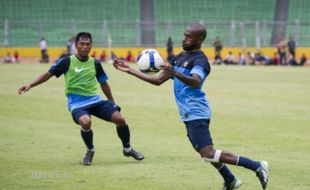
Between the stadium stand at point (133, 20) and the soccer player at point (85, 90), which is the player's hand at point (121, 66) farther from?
the stadium stand at point (133, 20)

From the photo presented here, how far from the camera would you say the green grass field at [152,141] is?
35.2ft

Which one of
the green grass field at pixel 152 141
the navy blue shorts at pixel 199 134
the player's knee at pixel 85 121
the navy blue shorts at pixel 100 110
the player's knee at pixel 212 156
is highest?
the navy blue shorts at pixel 199 134

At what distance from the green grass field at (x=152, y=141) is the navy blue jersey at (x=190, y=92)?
3.40 feet

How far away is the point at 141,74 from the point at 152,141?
5578 millimetres

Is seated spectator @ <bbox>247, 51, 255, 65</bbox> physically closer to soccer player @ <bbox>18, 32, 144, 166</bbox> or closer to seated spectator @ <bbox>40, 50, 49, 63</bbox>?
seated spectator @ <bbox>40, 50, 49, 63</bbox>

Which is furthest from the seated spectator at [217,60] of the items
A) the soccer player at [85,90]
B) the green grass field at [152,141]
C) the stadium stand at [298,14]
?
the soccer player at [85,90]

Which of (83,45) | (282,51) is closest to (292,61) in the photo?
(282,51)

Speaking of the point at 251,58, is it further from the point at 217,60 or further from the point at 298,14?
the point at 298,14

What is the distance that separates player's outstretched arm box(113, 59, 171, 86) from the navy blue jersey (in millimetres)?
266

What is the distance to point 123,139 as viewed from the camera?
12.4 meters

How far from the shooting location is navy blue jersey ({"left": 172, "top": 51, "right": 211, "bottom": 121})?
9578 millimetres

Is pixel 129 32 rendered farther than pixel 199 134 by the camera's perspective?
Yes

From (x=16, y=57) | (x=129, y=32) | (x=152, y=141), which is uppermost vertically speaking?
(x=152, y=141)

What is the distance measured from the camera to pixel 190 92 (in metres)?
9.66
